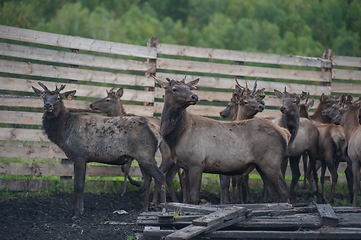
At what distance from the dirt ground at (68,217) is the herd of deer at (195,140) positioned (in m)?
0.39

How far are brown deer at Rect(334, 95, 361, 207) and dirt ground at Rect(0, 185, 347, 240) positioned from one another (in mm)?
1782

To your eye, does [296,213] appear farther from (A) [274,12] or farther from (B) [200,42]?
(A) [274,12]

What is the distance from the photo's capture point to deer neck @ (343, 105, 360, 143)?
931cm

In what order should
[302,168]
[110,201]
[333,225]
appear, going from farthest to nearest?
[302,168], [110,201], [333,225]

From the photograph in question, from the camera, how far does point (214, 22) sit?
6106 centimetres

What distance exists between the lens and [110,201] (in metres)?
8.95

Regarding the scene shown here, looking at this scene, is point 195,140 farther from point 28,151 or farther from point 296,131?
point 28,151

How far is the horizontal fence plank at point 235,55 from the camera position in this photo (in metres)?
Answer: 10.9

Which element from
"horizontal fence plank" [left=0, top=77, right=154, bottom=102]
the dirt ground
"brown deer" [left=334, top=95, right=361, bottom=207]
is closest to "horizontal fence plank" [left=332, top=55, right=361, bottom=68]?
"brown deer" [left=334, top=95, right=361, bottom=207]

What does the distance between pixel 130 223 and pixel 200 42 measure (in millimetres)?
46488

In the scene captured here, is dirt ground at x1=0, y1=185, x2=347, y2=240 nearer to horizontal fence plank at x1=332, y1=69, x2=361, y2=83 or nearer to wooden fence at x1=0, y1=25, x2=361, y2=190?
wooden fence at x1=0, y1=25, x2=361, y2=190

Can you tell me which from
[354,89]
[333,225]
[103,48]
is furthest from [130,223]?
[354,89]

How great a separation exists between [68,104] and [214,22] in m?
54.3

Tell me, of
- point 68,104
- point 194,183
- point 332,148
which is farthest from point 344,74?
point 68,104
